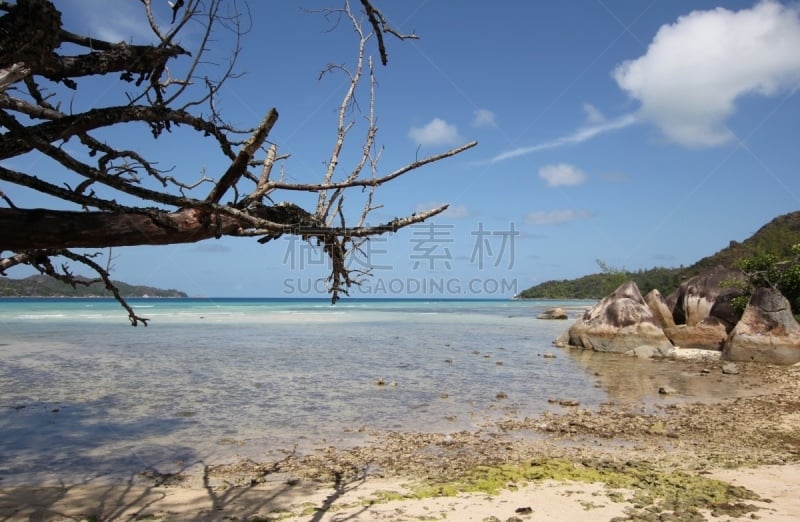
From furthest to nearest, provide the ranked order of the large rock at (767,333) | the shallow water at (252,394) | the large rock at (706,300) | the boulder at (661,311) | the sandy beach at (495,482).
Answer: the boulder at (661,311) → the large rock at (706,300) → the large rock at (767,333) → the shallow water at (252,394) → the sandy beach at (495,482)

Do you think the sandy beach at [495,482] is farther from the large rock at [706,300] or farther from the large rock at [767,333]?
the large rock at [706,300]

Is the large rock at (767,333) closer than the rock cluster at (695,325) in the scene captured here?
Yes

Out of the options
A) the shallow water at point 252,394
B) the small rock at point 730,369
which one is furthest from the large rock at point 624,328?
the small rock at point 730,369

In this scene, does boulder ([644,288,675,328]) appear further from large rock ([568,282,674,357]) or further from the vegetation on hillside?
the vegetation on hillside

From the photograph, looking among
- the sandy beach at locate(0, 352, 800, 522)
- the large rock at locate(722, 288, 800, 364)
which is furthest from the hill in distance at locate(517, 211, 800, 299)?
the sandy beach at locate(0, 352, 800, 522)

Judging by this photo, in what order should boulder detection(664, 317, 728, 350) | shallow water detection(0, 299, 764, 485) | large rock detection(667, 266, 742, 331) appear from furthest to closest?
large rock detection(667, 266, 742, 331)
boulder detection(664, 317, 728, 350)
shallow water detection(0, 299, 764, 485)

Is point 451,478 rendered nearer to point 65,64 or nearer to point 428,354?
point 65,64

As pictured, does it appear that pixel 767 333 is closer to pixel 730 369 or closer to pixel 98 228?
pixel 730 369

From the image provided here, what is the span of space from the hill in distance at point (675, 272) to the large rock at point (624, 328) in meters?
4.87

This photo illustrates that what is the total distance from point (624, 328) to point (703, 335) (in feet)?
8.15

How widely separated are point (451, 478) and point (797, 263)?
17500mm

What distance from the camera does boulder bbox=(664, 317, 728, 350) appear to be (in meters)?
18.1

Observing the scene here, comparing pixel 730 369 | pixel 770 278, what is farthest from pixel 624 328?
pixel 770 278

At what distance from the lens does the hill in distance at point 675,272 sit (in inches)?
1560
